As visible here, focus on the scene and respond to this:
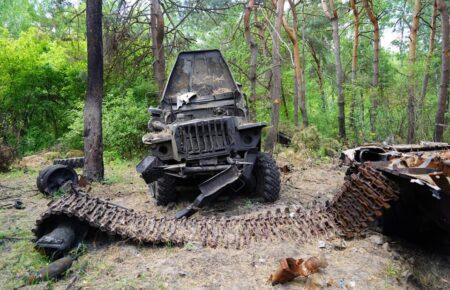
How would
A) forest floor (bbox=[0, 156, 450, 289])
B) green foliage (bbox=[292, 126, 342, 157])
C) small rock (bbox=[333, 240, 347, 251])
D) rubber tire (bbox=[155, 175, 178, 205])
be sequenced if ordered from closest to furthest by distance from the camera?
forest floor (bbox=[0, 156, 450, 289]) < small rock (bbox=[333, 240, 347, 251]) < rubber tire (bbox=[155, 175, 178, 205]) < green foliage (bbox=[292, 126, 342, 157])

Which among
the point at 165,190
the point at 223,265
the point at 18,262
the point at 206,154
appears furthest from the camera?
the point at 165,190

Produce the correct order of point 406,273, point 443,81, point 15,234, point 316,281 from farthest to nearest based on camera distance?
point 443,81, point 15,234, point 406,273, point 316,281

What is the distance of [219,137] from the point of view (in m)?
6.16

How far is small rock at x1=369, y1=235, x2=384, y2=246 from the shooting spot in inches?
174

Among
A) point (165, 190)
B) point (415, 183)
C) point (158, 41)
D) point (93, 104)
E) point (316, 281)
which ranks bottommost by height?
point (316, 281)

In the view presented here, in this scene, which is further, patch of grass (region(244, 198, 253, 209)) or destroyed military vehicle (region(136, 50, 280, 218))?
patch of grass (region(244, 198, 253, 209))

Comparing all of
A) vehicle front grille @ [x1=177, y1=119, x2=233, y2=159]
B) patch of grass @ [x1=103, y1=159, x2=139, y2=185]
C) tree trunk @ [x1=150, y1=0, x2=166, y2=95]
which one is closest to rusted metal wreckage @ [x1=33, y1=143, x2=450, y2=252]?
vehicle front grille @ [x1=177, y1=119, x2=233, y2=159]

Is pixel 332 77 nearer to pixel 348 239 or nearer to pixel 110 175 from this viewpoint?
pixel 110 175

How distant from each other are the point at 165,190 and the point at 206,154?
1.04 metres

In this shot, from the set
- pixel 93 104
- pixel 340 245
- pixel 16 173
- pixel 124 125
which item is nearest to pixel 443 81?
pixel 340 245

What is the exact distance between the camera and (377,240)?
4.48 meters

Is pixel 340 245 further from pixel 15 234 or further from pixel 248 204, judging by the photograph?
pixel 15 234

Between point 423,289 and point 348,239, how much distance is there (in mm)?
930

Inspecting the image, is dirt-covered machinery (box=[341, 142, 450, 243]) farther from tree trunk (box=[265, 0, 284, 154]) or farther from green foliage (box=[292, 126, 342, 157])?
green foliage (box=[292, 126, 342, 157])
